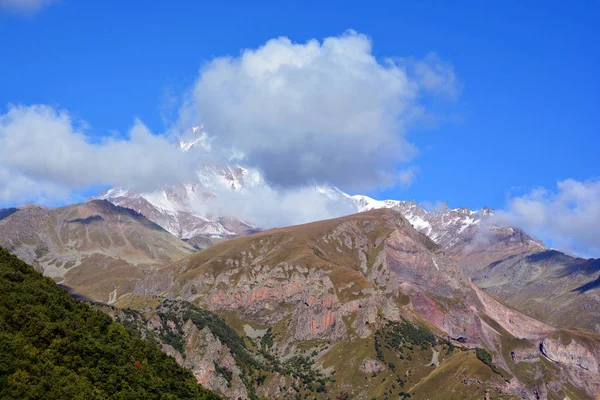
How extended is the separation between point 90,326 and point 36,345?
30863 mm

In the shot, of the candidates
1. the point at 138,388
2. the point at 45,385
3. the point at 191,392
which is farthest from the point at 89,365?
the point at 191,392

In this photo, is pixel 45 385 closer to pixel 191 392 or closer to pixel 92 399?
pixel 92 399

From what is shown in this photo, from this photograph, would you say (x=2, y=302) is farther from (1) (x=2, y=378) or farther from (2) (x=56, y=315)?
(1) (x=2, y=378)

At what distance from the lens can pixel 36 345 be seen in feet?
547

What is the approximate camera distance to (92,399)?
6033 inches

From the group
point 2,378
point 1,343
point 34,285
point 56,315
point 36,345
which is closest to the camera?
point 2,378

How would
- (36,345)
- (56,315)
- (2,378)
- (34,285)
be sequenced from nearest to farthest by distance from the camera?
1. (2,378)
2. (36,345)
3. (56,315)
4. (34,285)

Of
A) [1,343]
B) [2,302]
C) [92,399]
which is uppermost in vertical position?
[2,302]

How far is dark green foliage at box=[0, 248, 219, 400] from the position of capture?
14836cm

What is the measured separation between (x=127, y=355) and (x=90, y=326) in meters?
14.6

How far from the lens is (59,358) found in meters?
166

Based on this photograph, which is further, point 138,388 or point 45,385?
point 138,388

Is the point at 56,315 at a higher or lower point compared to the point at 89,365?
higher

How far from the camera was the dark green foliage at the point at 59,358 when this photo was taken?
148363 mm
